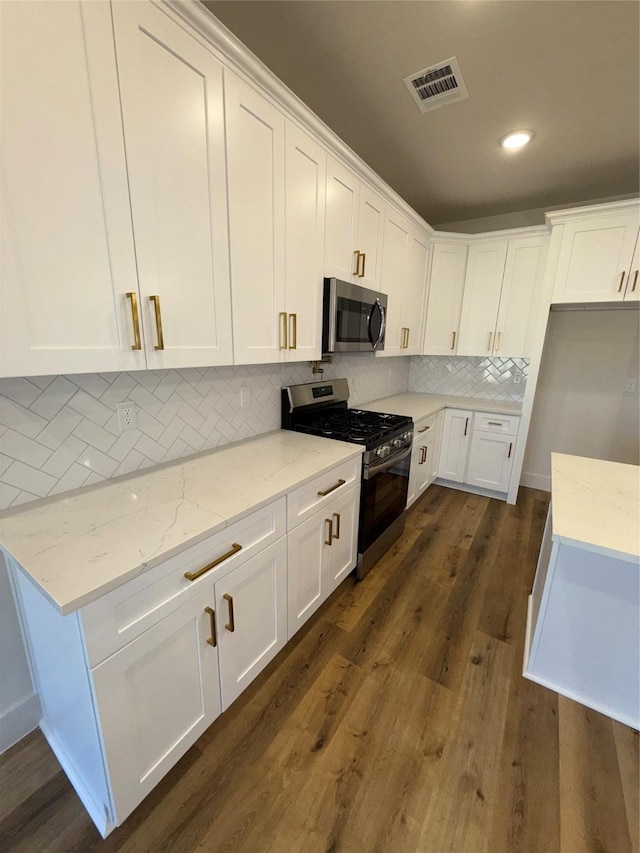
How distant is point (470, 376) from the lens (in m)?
3.77

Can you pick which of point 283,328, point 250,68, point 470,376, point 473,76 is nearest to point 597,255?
point 470,376

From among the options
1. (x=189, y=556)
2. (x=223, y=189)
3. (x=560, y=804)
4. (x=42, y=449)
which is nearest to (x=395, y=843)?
(x=560, y=804)

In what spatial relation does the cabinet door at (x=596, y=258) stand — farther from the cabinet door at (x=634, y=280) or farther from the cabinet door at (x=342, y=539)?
the cabinet door at (x=342, y=539)

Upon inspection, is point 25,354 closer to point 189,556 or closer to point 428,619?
point 189,556

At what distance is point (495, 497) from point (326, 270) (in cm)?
278

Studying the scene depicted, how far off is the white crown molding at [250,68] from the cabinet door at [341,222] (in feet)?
0.26

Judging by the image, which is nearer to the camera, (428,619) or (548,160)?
(428,619)

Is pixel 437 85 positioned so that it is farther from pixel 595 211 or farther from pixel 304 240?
pixel 595 211

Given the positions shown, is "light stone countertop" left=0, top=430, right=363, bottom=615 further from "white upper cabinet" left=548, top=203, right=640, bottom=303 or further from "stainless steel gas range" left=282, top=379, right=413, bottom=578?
"white upper cabinet" left=548, top=203, right=640, bottom=303

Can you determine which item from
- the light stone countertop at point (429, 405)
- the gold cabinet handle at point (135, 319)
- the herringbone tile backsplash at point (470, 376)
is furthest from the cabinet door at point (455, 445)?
the gold cabinet handle at point (135, 319)

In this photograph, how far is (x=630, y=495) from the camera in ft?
4.95

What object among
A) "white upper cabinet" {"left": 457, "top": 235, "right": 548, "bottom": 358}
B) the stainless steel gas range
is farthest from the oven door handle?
"white upper cabinet" {"left": 457, "top": 235, "right": 548, "bottom": 358}

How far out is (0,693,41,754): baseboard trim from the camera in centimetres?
127

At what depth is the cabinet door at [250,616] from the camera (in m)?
1.22
